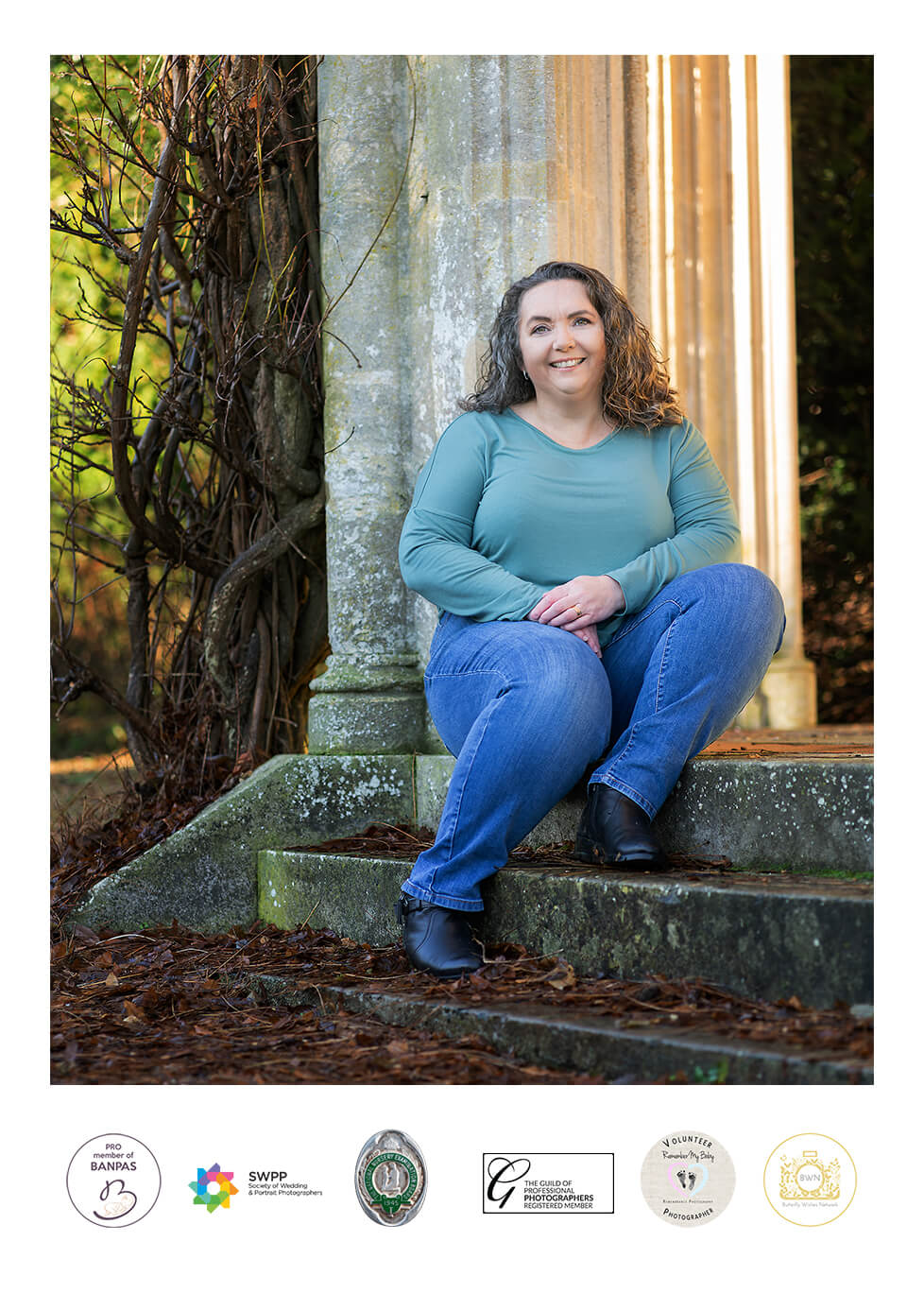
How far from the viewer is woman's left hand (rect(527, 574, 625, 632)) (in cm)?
211

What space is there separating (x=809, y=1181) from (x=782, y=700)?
3.20 m

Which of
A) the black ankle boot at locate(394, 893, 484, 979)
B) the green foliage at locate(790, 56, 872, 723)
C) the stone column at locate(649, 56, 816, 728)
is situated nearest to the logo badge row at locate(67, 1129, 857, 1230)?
the black ankle boot at locate(394, 893, 484, 979)

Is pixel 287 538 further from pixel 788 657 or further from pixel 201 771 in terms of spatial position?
pixel 788 657

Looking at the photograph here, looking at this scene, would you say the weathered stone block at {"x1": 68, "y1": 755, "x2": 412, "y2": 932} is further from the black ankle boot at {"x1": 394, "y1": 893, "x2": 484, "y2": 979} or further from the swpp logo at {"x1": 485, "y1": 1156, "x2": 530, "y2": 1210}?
the swpp logo at {"x1": 485, "y1": 1156, "x2": 530, "y2": 1210}

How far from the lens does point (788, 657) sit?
477 centimetres

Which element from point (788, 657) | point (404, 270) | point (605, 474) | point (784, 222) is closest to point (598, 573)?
point (605, 474)

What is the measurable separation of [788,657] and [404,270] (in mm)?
2519

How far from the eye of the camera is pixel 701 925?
1.80 m

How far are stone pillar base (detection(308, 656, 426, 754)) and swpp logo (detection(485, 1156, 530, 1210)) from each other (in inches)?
51.1

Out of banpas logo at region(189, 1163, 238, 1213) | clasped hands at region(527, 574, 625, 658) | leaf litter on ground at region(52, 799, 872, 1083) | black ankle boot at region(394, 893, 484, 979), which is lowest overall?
banpas logo at region(189, 1163, 238, 1213)

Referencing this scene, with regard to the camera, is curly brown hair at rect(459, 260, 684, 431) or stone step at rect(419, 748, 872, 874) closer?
stone step at rect(419, 748, 872, 874)

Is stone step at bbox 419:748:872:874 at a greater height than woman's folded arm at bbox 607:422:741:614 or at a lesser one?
lesser

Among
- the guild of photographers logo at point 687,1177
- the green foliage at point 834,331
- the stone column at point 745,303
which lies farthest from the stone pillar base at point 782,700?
the guild of photographers logo at point 687,1177

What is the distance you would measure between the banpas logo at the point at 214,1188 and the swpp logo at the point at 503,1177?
0.35 meters
